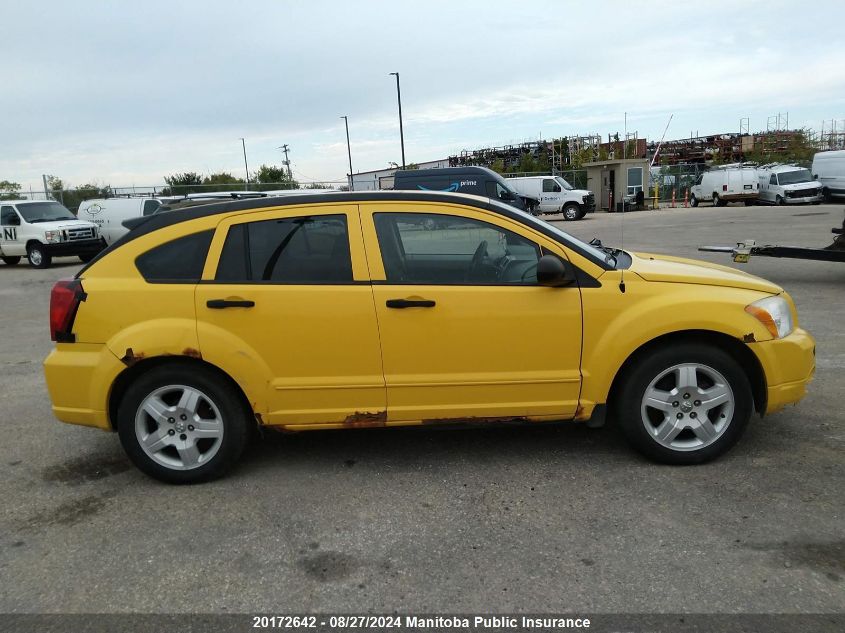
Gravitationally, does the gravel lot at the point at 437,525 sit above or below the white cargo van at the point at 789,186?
below

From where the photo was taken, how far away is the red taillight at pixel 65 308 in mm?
3760

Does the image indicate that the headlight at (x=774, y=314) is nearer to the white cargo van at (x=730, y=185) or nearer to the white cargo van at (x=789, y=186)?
the white cargo van at (x=789, y=186)

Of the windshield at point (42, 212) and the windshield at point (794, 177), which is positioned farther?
the windshield at point (794, 177)

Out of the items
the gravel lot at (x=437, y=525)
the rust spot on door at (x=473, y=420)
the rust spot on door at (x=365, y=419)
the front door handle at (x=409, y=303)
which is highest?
the front door handle at (x=409, y=303)

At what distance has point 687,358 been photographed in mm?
3723

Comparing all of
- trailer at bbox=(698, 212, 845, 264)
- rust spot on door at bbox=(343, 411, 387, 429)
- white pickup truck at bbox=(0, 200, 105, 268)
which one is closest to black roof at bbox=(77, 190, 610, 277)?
rust spot on door at bbox=(343, 411, 387, 429)

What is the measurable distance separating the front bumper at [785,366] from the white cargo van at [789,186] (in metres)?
33.1

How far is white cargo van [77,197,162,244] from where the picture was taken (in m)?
18.9

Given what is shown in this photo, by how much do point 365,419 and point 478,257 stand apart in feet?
3.84

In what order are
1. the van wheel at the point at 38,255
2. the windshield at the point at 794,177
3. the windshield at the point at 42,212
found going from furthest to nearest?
the windshield at the point at 794,177
the windshield at the point at 42,212
the van wheel at the point at 38,255

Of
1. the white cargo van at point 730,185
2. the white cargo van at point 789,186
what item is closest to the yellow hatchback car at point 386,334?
the white cargo van at point 789,186

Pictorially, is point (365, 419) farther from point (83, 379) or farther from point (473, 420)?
point (83, 379)

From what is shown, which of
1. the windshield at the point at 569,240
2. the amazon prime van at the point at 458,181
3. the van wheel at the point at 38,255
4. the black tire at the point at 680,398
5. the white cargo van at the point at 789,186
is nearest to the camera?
the black tire at the point at 680,398

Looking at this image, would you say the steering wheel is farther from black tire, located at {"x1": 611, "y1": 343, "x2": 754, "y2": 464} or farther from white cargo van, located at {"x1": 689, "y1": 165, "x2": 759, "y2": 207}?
white cargo van, located at {"x1": 689, "y1": 165, "x2": 759, "y2": 207}
